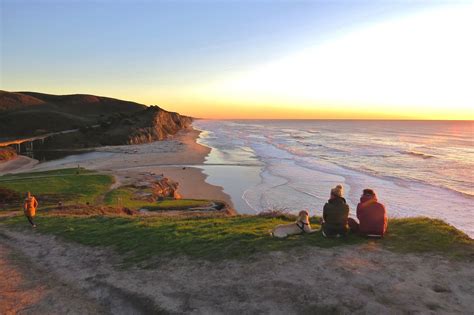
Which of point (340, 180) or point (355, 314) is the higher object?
point (355, 314)

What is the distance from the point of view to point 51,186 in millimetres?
30750

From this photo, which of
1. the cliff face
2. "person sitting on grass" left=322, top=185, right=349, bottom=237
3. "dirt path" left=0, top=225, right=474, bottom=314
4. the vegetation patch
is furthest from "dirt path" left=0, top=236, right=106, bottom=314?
the cliff face

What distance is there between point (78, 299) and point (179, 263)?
9.48ft

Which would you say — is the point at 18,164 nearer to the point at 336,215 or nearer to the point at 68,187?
the point at 68,187

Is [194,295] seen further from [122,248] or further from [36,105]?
[36,105]

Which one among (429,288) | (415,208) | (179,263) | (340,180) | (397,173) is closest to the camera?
(429,288)

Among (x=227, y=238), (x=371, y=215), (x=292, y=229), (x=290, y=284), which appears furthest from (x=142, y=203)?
(x=290, y=284)

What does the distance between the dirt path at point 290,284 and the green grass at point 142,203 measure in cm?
1343

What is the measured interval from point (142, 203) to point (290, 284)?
19.9 meters

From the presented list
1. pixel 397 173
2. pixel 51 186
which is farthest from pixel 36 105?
pixel 397 173

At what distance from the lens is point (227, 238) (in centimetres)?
1256

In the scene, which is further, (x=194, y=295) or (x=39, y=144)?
(x=39, y=144)

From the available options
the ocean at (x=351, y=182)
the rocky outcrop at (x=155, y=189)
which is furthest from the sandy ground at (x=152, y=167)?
the ocean at (x=351, y=182)

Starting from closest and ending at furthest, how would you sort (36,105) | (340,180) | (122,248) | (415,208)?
(122,248) → (415,208) → (340,180) → (36,105)
